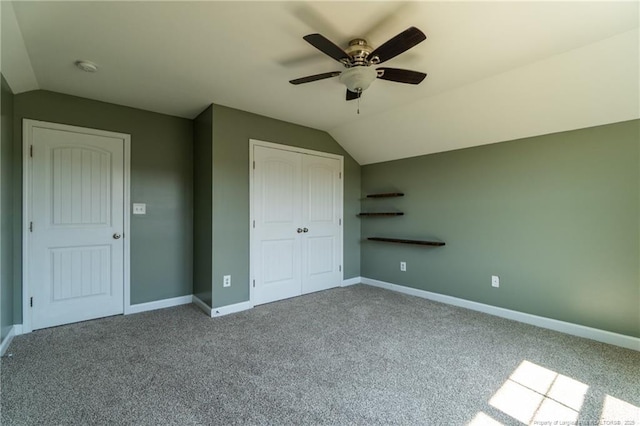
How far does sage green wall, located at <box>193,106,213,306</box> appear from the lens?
327cm

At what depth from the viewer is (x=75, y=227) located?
9.82 feet

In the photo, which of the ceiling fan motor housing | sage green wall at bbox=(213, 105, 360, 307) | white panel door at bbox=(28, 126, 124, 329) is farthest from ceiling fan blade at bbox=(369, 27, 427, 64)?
white panel door at bbox=(28, 126, 124, 329)

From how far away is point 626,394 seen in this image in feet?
5.95

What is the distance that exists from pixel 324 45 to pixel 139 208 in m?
2.82

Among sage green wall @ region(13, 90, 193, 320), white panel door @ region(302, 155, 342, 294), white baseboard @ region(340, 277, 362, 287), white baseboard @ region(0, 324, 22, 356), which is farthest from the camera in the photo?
white baseboard @ region(340, 277, 362, 287)

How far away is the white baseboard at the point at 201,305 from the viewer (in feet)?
10.6

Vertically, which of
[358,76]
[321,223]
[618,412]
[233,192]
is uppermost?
[358,76]

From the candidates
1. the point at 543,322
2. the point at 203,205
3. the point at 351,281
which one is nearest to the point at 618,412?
the point at 543,322

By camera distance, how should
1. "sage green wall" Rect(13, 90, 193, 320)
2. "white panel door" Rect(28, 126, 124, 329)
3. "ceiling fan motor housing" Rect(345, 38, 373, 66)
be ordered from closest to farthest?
"ceiling fan motor housing" Rect(345, 38, 373, 66) → "white panel door" Rect(28, 126, 124, 329) → "sage green wall" Rect(13, 90, 193, 320)

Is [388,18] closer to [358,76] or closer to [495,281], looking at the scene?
[358,76]

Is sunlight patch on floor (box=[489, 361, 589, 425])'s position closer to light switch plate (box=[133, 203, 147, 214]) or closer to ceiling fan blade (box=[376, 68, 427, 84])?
ceiling fan blade (box=[376, 68, 427, 84])

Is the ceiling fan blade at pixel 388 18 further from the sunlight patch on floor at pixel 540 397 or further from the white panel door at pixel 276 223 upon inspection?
the sunlight patch on floor at pixel 540 397

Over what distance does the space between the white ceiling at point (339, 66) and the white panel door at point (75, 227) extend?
1.90ft

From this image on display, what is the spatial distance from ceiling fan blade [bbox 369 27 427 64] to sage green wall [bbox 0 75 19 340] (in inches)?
117
